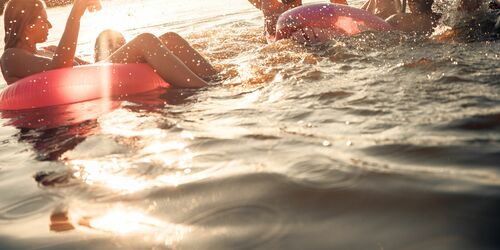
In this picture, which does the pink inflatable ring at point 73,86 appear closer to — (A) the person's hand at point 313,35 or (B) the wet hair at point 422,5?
(A) the person's hand at point 313,35

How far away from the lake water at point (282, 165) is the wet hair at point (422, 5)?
5.92 feet

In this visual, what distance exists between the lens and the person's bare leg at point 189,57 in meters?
4.82

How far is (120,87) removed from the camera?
428cm

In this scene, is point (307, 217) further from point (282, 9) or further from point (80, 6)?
point (282, 9)

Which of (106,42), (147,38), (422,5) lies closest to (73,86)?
(147,38)

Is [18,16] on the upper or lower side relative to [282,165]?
upper

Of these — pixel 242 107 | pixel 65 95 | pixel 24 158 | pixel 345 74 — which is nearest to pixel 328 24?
pixel 345 74

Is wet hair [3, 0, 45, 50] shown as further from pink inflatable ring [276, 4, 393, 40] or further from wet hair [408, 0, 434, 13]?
wet hair [408, 0, 434, 13]

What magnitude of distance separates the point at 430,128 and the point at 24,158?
2565 millimetres

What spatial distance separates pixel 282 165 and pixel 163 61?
265 cm

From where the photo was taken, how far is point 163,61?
437 cm

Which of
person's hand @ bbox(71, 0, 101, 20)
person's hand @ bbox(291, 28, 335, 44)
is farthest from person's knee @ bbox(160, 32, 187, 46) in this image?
person's hand @ bbox(291, 28, 335, 44)

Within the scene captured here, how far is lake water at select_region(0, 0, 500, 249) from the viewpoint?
1.52m

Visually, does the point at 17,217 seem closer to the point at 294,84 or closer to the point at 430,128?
the point at 430,128
